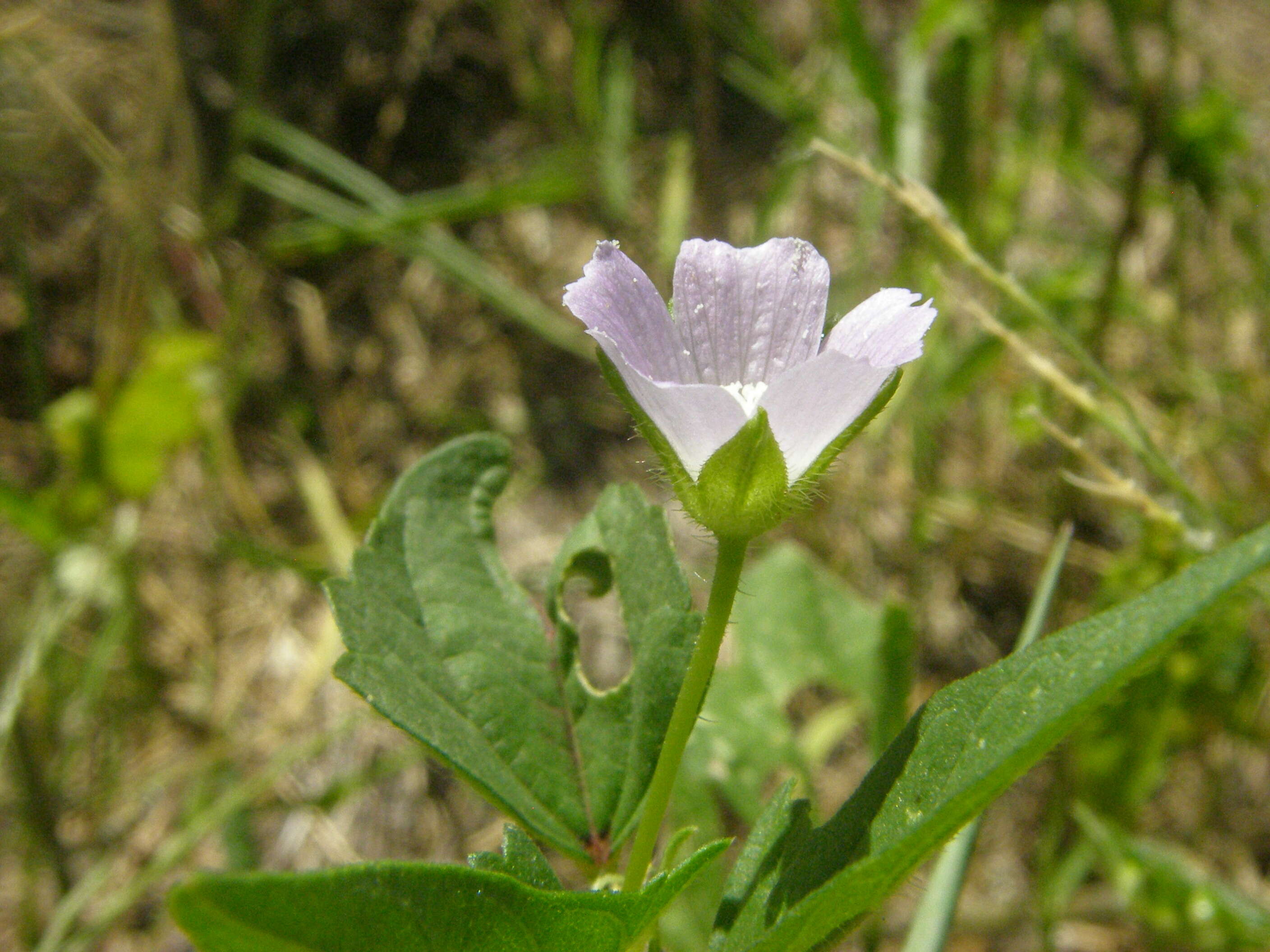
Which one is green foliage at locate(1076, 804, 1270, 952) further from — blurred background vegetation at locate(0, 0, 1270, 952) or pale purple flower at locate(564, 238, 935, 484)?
pale purple flower at locate(564, 238, 935, 484)

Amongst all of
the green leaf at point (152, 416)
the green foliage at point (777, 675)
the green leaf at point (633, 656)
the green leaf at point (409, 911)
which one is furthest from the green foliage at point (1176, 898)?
the green leaf at point (152, 416)

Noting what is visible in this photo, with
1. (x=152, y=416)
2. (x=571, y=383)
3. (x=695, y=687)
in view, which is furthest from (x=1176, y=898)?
(x=152, y=416)

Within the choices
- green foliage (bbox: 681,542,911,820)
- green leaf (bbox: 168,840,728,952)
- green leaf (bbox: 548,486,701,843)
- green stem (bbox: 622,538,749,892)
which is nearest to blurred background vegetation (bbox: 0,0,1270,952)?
green foliage (bbox: 681,542,911,820)

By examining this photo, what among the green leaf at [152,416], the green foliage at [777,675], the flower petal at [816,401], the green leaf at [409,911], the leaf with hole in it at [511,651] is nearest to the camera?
the green leaf at [409,911]

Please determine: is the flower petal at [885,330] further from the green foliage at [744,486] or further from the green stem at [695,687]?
the green stem at [695,687]

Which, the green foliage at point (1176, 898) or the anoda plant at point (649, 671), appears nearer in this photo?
the anoda plant at point (649, 671)

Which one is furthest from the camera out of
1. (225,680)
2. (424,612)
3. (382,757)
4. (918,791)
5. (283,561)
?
(225,680)

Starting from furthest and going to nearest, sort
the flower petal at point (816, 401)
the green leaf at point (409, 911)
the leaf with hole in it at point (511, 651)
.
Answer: the leaf with hole in it at point (511, 651) < the flower petal at point (816, 401) < the green leaf at point (409, 911)

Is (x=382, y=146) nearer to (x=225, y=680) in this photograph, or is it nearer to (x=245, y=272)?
(x=245, y=272)

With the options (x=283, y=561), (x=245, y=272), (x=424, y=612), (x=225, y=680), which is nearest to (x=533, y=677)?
(x=424, y=612)
